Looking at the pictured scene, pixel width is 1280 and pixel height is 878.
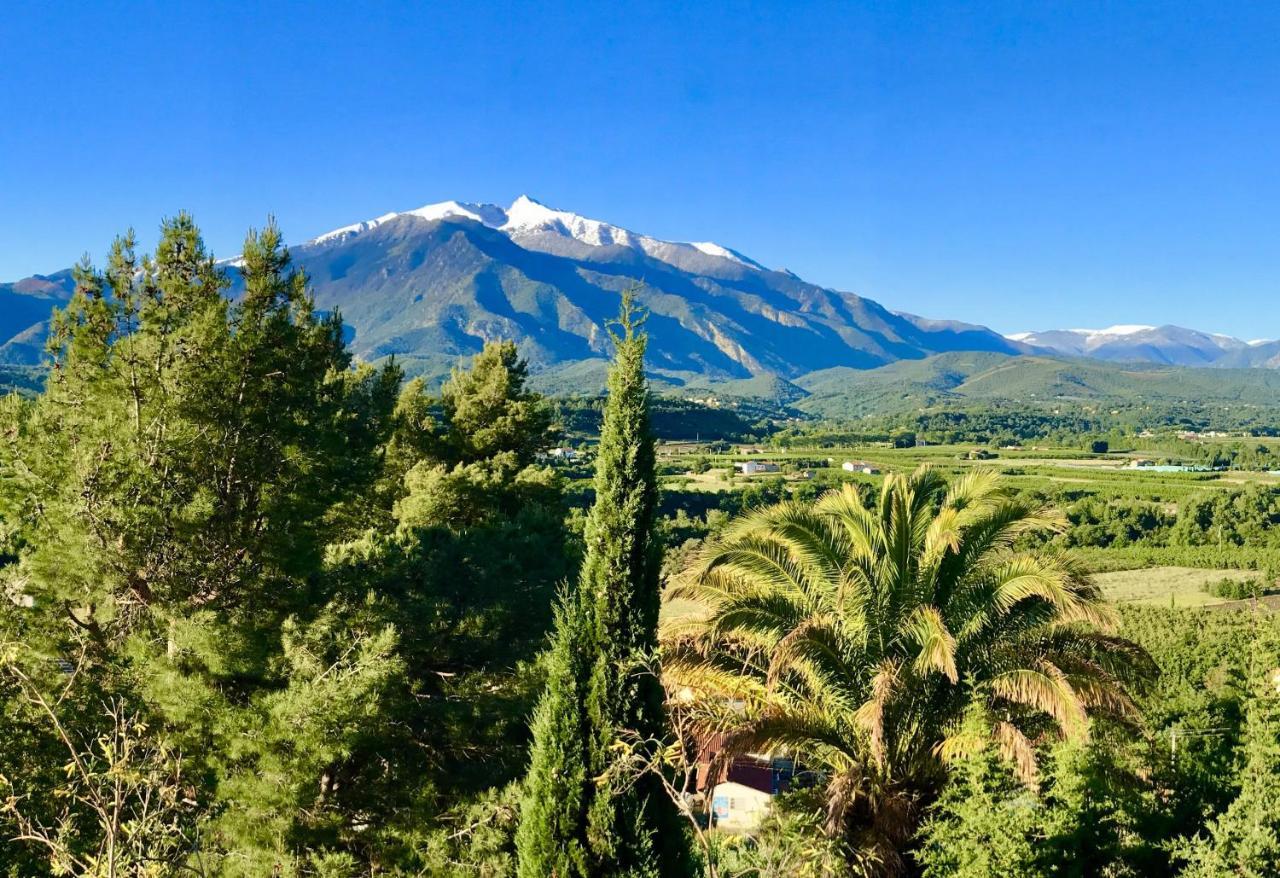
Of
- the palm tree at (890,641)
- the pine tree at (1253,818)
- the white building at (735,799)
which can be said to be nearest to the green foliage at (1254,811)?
the pine tree at (1253,818)

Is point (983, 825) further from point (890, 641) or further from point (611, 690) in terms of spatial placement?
point (611, 690)

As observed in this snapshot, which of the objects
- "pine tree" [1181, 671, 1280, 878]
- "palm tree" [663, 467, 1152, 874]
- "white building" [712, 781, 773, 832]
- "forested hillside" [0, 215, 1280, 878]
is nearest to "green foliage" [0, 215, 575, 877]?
"forested hillside" [0, 215, 1280, 878]

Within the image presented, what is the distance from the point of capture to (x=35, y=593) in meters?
10.1

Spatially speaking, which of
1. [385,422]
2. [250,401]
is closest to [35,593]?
[250,401]

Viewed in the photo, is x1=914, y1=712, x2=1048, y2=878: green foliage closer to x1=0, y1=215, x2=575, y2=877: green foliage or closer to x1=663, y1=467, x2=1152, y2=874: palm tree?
x1=663, y1=467, x2=1152, y2=874: palm tree

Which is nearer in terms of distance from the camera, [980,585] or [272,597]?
[980,585]

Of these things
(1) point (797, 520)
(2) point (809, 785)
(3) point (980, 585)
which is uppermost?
(1) point (797, 520)

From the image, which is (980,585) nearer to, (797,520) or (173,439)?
(797,520)

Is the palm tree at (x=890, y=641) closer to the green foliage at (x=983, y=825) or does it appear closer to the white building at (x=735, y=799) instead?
the green foliage at (x=983, y=825)

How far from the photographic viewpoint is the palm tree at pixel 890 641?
21.5 ft

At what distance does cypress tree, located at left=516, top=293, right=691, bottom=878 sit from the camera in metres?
6.22

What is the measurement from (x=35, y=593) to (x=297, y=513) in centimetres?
301

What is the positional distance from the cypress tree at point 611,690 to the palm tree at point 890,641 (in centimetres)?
58

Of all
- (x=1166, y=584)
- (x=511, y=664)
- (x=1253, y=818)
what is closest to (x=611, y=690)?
(x=1253, y=818)
